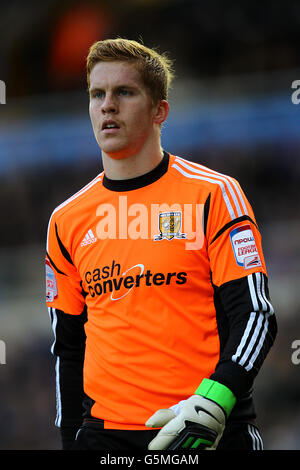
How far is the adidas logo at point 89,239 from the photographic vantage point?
3363 mm

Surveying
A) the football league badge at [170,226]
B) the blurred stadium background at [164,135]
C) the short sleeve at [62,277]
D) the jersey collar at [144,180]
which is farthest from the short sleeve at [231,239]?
the blurred stadium background at [164,135]

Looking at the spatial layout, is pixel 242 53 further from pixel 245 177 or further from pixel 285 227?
pixel 285 227

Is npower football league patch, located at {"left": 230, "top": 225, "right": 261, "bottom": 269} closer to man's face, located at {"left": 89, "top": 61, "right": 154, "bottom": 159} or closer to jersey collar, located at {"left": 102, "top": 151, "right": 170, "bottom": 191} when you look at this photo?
jersey collar, located at {"left": 102, "top": 151, "right": 170, "bottom": 191}

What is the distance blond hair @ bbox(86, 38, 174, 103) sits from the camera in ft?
10.8

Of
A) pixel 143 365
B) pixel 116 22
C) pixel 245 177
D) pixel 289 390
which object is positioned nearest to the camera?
pixel 143 365

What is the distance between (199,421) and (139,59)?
1592 mm

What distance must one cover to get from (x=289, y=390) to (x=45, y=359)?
3225 mm

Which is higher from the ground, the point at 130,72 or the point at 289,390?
the point at 130,72

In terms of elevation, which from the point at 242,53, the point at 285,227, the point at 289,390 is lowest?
the point at 289,390

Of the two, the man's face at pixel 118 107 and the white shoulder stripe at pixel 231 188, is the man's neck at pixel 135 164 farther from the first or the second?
the white shoulder stripe at pixel 231 188

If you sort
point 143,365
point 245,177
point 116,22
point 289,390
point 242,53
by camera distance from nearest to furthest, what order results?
point 143,365 → point 289,390 → point 245,177 → point 242,53 → point 116,22

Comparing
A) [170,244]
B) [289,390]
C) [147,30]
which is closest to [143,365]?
[170,244]

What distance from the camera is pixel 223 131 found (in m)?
9.73

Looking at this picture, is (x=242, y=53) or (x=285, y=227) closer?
(x=285, y=227)
